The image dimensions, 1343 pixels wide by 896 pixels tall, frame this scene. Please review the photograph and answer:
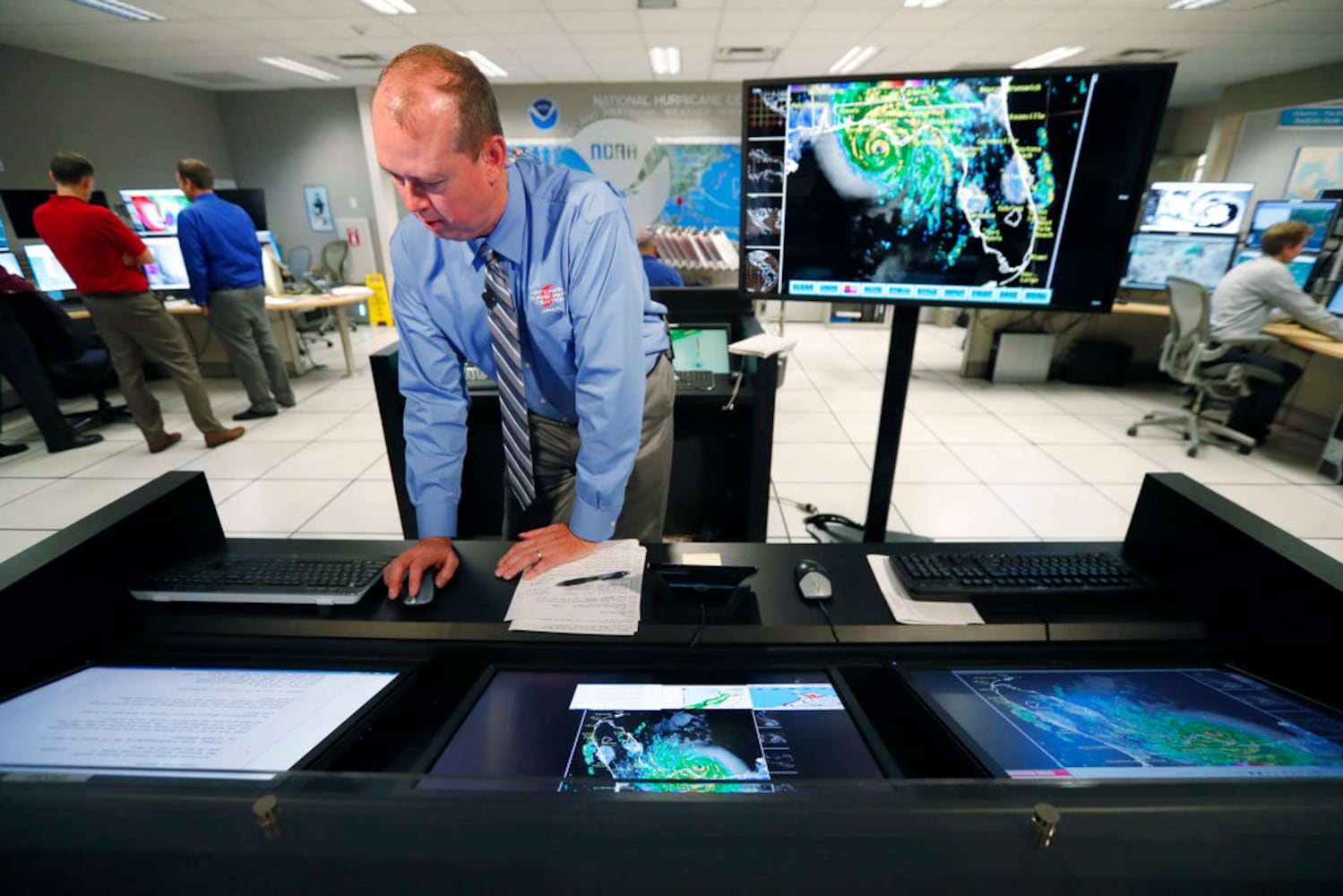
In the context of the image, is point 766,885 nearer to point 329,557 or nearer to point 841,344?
point 329,557

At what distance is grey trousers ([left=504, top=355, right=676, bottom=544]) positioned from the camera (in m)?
1.52

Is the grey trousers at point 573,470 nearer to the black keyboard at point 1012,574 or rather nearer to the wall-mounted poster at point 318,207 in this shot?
the black keyboard at point 1012,574

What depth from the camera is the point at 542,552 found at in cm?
108

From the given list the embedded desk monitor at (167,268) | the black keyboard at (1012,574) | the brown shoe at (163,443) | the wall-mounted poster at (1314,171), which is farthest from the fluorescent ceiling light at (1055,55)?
the brown shoe at (163,443)

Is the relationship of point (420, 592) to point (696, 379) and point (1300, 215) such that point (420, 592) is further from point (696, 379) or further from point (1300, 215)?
point (1300, 215)

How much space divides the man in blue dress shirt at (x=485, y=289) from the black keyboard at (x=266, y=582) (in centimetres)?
6

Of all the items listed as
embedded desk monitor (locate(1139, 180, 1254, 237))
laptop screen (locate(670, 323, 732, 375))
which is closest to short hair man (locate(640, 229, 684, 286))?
laptop screen (locate(670, 323, 732, 375))

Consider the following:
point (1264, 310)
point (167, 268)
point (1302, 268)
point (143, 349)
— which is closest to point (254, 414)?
point (143, 349)

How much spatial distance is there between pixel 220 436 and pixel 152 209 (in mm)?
2833

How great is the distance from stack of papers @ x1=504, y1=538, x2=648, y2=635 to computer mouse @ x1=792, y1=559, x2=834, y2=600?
279 millimetres

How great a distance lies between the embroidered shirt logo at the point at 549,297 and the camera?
1.20 m

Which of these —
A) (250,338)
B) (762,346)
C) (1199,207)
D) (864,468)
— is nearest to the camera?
(762,346)

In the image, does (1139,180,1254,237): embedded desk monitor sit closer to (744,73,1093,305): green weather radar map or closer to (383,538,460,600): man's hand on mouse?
(744,73,1093,305): green weather radar map

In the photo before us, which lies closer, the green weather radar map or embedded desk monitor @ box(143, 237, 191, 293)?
the green weather radar map
